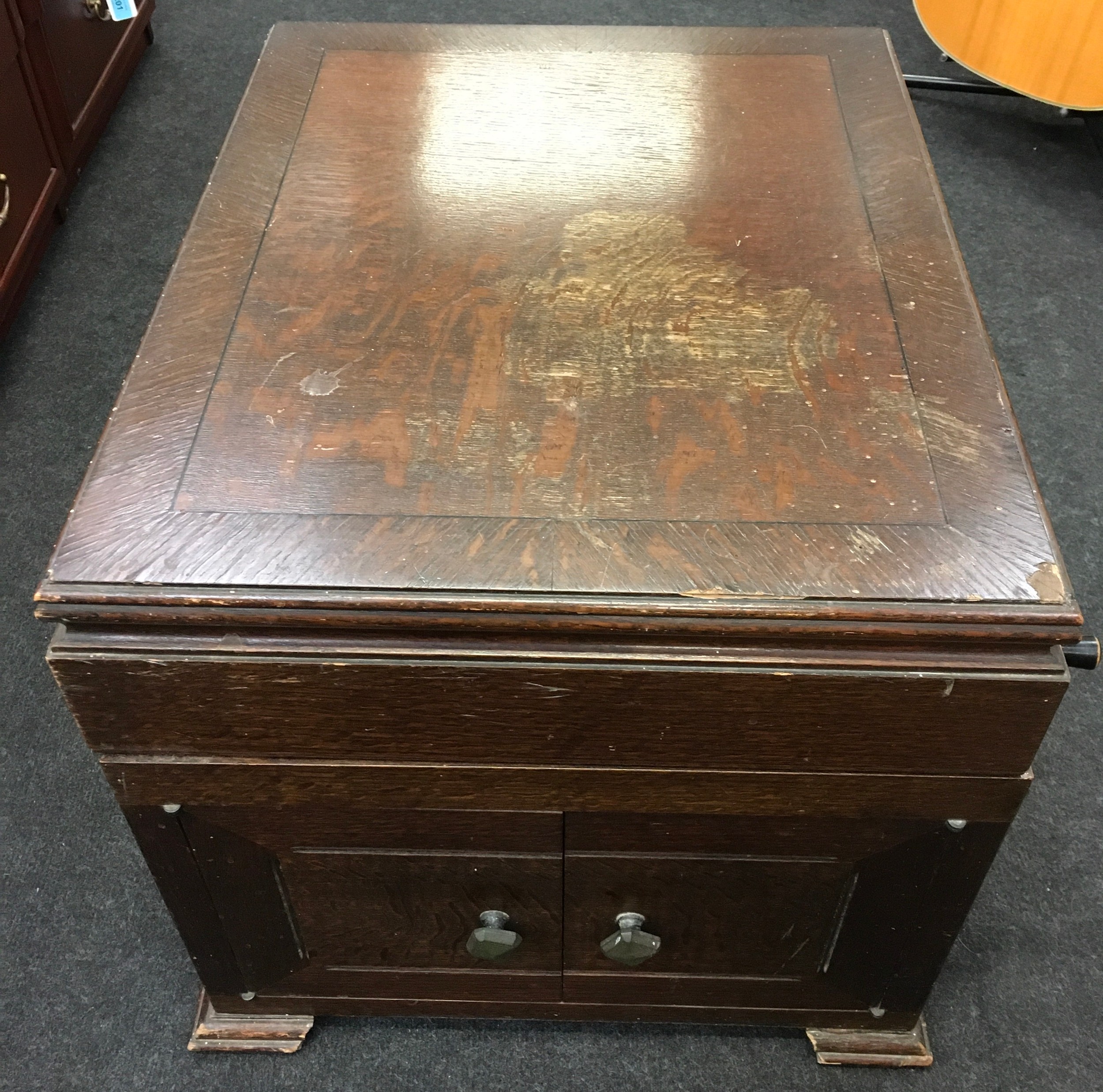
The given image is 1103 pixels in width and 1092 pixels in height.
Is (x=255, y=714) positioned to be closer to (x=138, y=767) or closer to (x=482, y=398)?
(x=138, y=767)

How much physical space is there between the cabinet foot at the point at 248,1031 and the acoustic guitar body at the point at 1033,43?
1.87 m

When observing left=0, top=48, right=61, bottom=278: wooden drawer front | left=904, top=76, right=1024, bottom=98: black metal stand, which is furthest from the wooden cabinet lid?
left=904, top=76, right=1024, bottom=98: black metal stand

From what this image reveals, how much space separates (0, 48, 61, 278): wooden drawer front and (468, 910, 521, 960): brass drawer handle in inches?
49.7

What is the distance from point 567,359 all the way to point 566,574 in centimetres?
22

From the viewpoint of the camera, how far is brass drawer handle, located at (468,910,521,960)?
0.98 meters

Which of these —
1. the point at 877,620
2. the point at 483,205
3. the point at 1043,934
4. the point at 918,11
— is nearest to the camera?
the point at 877,620

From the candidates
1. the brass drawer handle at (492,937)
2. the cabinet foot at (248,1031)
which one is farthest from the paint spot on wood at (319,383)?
the cabinet foot at (248,1031)

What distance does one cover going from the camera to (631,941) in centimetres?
98

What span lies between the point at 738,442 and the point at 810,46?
63 centimetres

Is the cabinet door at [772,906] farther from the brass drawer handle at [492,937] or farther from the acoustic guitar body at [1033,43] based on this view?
the acoustic guitar body at [1033,43]

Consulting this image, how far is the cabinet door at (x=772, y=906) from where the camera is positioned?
0.90 m

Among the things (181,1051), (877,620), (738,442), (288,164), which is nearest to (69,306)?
(288,164)

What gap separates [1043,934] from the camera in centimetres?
121

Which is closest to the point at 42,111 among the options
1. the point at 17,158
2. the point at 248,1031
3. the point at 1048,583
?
the point at 17,158
